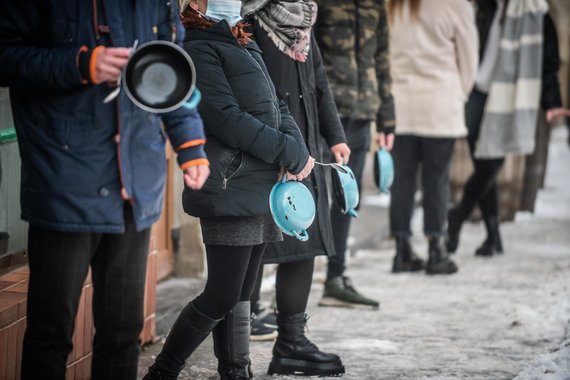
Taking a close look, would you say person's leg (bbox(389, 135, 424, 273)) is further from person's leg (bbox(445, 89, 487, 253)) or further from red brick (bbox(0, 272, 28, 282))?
red brick (bbox(0, 272, 28, 282))

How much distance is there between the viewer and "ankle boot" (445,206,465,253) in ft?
26.0

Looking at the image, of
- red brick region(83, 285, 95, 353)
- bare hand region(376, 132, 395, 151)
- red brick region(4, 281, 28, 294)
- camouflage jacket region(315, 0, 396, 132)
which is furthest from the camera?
bare hand region(376, 132, 395, 151)

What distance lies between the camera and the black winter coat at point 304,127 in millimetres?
4430

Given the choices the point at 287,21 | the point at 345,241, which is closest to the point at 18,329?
the point at 287,21

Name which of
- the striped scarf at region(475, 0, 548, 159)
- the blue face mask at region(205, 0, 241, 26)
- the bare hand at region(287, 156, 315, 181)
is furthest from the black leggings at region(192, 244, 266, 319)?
the striped scarf at region(475, 0, 548, 159)

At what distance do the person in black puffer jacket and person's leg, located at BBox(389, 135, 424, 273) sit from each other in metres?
3.32

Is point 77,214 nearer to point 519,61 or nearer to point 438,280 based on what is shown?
point 438,280

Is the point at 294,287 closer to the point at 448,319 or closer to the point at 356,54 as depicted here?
the point at 448,319

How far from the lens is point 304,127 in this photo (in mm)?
4551

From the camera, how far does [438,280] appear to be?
7133 millimetres

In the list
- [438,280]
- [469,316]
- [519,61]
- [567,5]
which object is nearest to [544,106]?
[519,61]

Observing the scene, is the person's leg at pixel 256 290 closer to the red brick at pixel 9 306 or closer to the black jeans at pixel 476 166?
the red brick at pixel 9 306

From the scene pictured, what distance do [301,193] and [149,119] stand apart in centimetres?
100

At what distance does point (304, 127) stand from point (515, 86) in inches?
140
